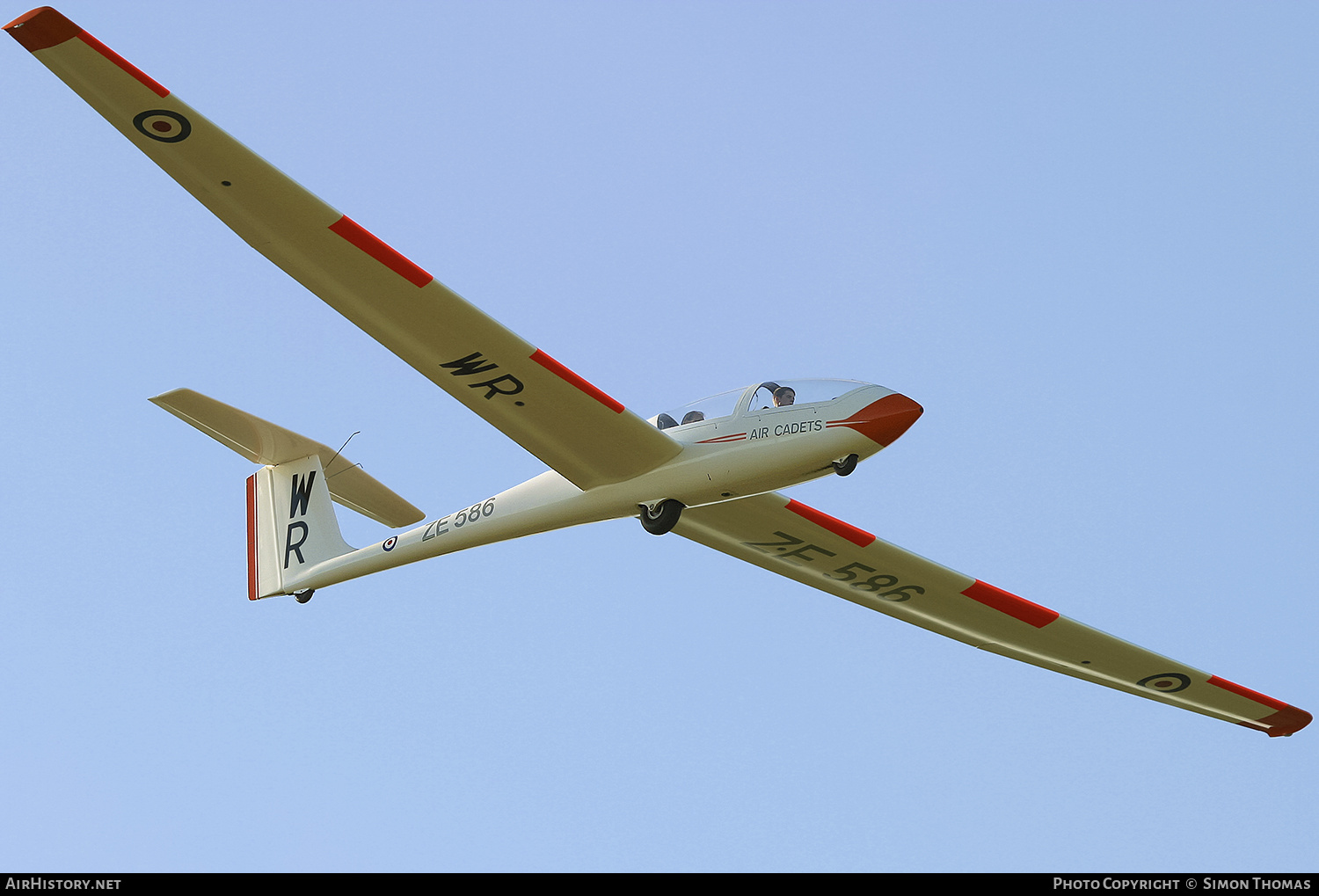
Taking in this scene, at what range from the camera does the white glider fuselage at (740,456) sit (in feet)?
42.4

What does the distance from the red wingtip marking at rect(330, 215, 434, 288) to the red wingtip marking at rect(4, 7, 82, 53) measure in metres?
2.69

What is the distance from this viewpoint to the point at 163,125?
11.1 m

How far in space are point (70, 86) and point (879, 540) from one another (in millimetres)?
10122

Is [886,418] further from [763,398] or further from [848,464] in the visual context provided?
[763,398]

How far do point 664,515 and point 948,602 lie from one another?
5022mm

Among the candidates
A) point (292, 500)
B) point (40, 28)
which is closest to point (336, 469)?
point (292, 500)

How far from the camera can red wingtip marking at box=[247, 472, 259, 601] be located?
17594 mm

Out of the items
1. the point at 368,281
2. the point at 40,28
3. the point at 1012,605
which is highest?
the point at 40,28

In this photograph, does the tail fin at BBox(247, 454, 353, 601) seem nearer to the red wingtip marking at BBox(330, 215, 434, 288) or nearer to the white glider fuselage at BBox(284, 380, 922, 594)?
the white glider fuselage at BBox(284, 380, 922, 594)

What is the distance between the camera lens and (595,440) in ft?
44.2

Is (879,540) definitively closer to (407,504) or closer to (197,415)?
(407,504)

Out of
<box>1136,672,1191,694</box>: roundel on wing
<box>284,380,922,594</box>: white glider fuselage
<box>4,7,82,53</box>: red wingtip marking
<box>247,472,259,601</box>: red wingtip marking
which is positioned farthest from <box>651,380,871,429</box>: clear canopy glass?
<box>1136,672,1191,694</box>: roundel on wing

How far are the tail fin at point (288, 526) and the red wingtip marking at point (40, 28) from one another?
7939 mm
